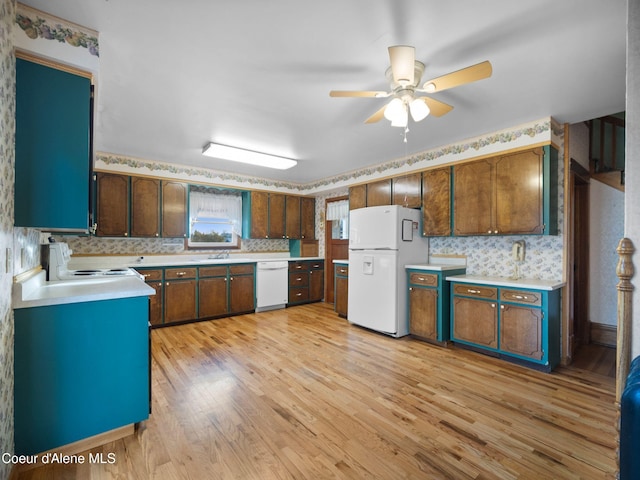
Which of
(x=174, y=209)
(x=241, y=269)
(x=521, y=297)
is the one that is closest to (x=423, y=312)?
(x=521, y=297)

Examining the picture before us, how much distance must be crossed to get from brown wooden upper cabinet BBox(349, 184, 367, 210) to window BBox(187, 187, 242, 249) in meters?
2.12

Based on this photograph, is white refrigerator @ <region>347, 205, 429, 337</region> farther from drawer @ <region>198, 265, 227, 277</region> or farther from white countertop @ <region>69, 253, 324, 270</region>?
drawer @ <region>198, 265, 227, 277</region>

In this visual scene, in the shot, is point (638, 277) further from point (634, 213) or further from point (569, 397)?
point (569, 397)

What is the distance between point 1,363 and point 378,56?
2639 millimetres

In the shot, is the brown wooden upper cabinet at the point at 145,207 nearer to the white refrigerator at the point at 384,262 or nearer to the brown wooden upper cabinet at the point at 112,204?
the brown wooden upper cabinet at the point at 112,204

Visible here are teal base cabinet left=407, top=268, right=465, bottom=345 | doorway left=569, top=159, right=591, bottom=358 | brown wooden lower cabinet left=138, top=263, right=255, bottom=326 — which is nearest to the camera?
teal base cabinet left=407, top=268, right=465, bottom=345

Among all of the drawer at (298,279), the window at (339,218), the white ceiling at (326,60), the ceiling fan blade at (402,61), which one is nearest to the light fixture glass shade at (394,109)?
the ceiling fan blade at (402,61)

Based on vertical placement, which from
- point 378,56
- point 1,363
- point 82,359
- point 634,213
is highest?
point 378,56

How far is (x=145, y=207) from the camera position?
14.4 feet

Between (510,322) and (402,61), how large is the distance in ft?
8.78

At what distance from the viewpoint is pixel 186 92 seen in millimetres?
2496

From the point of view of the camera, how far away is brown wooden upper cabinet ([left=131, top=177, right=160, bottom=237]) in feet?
14.1

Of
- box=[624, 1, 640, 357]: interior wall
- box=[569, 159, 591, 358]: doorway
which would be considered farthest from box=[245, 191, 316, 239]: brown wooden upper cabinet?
box=[624, 1, 640, 357]: interior wall

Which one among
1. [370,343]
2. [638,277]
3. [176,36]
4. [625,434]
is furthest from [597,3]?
[370,343]
